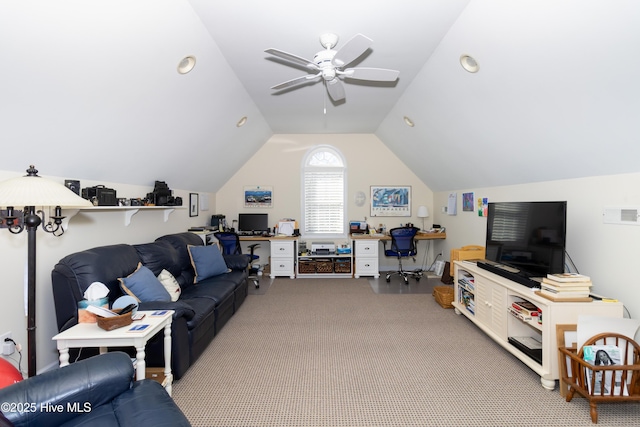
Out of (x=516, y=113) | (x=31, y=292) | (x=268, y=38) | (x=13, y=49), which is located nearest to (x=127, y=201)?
(x=31, y=292)

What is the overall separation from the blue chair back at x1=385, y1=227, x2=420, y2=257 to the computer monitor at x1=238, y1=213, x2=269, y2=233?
2.46 m

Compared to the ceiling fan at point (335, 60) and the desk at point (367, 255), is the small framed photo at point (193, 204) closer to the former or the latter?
the desk at point (367, 255)

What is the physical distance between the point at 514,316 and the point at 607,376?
77 cm

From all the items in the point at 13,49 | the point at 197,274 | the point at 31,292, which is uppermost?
the point at 13,49

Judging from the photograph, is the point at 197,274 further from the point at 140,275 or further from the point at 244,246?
the point at 244,246

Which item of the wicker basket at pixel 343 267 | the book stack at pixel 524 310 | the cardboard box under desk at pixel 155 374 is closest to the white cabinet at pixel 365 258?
the wicker basket at pixel 343 267

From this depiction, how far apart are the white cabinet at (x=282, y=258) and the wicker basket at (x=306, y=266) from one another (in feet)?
0.50

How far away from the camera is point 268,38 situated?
2.73 meters

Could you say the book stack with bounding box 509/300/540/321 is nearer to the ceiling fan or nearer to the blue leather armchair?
the ceiling fan

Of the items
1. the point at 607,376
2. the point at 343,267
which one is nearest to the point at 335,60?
the point at 607,376

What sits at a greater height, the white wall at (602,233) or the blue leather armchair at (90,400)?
the white wall at (602,233)

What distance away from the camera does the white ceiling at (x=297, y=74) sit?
1832 mm

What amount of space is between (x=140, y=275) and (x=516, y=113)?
11.9 ft

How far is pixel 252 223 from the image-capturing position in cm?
617
